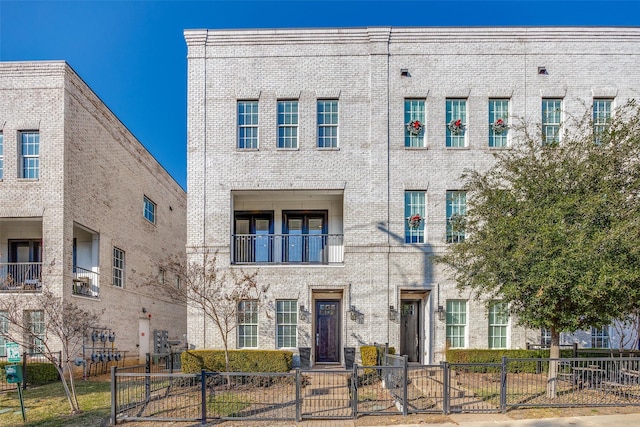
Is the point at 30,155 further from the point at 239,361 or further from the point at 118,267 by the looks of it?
the point at 239,361

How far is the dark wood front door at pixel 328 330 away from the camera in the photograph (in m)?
Result: 15.3

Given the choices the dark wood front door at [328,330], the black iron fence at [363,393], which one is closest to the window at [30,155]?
the black iron fence at [363,393]

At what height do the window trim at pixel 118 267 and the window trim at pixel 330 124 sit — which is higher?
the window trim at pixel 330 124

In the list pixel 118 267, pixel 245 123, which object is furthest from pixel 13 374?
pixel 118 267

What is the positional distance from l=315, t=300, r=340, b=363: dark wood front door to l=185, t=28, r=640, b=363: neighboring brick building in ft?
0.18

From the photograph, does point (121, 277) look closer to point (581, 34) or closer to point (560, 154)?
point (560, 154)

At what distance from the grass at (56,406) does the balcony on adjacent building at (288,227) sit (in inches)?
225

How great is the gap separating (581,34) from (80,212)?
19.2 metres

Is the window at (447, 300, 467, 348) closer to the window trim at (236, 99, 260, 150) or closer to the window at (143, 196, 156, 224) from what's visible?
the window trim at (236, 99, 260, 150)

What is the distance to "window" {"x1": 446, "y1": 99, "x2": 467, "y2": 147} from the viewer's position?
591 inches

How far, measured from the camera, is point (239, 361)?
42.7ft

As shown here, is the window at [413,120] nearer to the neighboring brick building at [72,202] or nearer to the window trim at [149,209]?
the neighboring brick building at [72,202]

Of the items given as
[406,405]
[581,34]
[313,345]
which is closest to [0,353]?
[313,345]

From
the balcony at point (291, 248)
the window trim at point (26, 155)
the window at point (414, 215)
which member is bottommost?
the balcony at point (291, 248)
